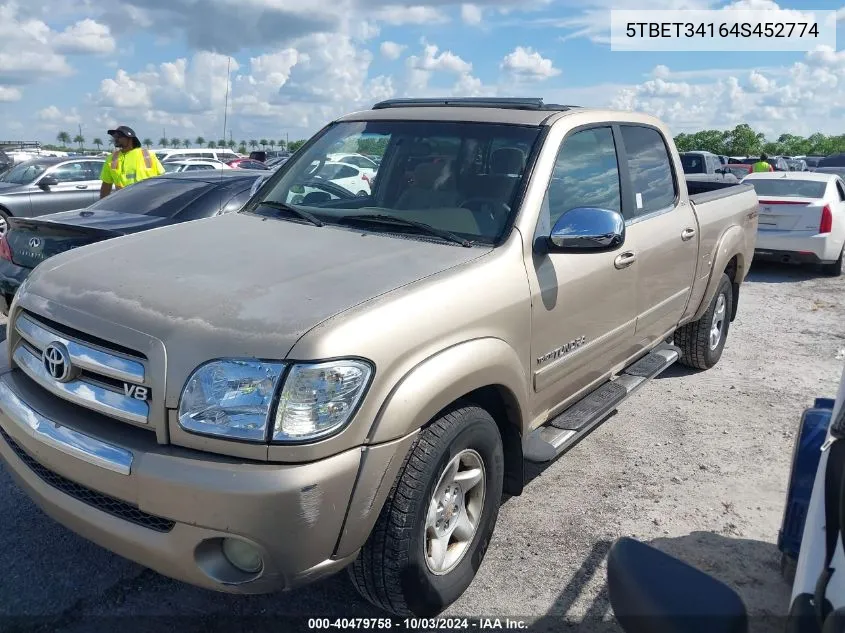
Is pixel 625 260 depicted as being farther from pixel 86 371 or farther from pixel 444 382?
pixel 86 371

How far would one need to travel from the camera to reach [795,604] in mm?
1519

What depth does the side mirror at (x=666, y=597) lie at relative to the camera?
119 centimetres

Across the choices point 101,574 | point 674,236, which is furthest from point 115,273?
point 674,236

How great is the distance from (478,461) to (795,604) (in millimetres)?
1491

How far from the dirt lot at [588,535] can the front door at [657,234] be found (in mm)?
743

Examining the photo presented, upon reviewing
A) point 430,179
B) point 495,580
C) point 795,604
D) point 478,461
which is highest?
point 430,179

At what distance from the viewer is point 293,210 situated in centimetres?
370

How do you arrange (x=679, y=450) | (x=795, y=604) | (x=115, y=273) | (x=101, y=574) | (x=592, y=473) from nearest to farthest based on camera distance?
(x=795, y=604)
(x=115, y=273)
(x=101, y=574)
(x=592, y=473)
(x=679, y=450)

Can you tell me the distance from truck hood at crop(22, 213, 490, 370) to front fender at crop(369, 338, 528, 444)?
323 millimetres

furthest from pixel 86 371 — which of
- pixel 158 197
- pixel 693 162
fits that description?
pixel 693 162

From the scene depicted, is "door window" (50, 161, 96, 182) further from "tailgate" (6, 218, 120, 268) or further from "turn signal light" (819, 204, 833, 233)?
"turn signal light" (819, 204, 833, 233)

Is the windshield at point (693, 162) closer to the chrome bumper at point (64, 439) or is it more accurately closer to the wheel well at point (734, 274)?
the wheel well at point (734, 274)

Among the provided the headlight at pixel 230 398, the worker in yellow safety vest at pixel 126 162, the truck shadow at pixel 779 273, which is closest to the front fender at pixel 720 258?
the headlight at pixel 230 398

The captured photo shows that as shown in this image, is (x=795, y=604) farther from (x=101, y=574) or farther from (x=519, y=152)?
(x=101, y=574)
